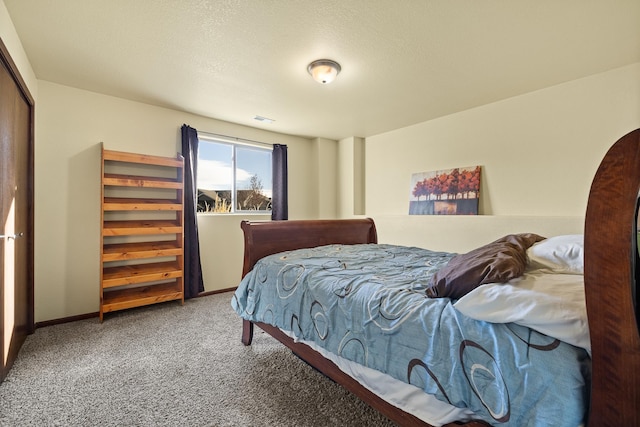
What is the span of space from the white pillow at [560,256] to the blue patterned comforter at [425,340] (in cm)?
53

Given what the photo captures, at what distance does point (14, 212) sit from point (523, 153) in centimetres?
470

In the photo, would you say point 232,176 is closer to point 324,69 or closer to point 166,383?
point 324,69

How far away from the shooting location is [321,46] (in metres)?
2.27

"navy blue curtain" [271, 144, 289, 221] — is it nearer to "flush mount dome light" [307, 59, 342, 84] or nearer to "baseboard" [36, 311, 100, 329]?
"flush mount dome light" [307, 59, 342, 84]

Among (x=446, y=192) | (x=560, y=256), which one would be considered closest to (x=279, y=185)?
(x=446, y=192)

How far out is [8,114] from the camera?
A: 1.98 m

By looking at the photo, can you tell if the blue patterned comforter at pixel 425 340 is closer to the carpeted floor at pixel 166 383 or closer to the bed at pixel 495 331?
the bed at pixel 495 331

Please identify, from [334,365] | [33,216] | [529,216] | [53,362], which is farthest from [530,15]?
[33,216]

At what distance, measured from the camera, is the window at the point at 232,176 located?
404cm

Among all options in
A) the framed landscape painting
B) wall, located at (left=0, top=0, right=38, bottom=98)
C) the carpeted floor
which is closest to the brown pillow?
the carpeted floor

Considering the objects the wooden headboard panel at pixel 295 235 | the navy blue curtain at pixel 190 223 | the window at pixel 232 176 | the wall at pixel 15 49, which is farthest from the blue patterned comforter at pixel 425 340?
the window at pixel 232 176

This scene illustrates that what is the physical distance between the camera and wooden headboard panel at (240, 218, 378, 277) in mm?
2312

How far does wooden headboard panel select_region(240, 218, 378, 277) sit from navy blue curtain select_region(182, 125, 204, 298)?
1549 mm

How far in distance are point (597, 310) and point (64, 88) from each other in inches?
169
